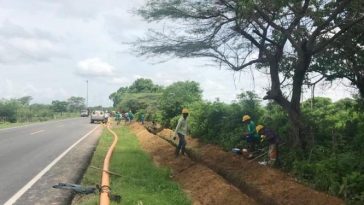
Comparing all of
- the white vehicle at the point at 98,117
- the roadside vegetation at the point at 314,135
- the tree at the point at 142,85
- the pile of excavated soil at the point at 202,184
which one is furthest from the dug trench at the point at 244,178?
the tree at the point at 142,85

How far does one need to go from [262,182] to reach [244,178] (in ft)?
3.06

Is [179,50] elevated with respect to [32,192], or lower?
elevated

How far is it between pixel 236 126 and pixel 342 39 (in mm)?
6459

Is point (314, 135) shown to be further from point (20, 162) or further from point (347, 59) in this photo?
point (20, 162)

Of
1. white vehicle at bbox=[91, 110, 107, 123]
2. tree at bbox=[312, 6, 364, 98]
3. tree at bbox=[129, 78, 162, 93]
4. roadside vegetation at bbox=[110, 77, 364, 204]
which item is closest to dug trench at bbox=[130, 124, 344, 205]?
roadside vegetation at bbox=[110, 77, 364, 204]

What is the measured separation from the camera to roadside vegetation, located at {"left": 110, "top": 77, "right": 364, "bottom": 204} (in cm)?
967

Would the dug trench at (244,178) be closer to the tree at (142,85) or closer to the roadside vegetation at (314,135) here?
the roadside vegetation at (314,135)

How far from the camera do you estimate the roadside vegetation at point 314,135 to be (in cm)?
967

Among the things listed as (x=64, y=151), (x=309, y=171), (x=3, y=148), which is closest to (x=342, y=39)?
(x=309, y=171)

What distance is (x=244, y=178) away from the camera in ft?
40.1

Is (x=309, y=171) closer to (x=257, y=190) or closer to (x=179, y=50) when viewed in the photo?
(x=257, y=190)

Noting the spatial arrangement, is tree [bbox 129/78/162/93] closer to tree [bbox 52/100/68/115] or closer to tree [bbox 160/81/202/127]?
tree [bbox 52/100/68/115]

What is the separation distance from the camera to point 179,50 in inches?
632

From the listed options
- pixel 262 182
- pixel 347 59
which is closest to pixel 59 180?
pixel 262 182
